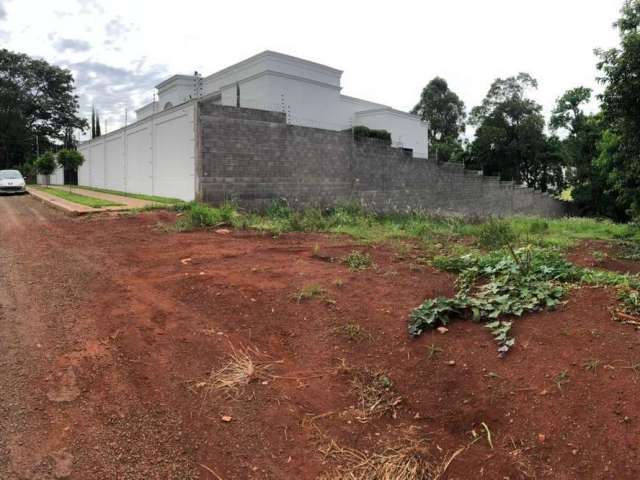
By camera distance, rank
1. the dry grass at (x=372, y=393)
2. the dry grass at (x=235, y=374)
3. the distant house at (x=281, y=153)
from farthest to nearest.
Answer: the distant house at (x=281, y=153) < the dry grass at (x=235, y=374) < the dry grass at (x=372, y=393)

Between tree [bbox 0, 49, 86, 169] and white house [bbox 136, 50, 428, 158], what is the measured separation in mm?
23017

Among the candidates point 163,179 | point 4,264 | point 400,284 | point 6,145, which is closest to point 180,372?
point 400,284

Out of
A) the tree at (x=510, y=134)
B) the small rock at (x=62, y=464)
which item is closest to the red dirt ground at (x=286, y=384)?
the small rock at (x=62, y=464)

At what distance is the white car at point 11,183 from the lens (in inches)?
851

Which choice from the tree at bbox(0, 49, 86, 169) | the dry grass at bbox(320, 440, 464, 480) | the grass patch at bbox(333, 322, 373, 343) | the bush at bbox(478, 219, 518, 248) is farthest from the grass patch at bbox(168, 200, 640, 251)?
the tree at bbox(0, 49, 86, 169)

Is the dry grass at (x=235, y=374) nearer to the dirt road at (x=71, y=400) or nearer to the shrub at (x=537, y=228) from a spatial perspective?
the dirt road at (x=71, y=400)

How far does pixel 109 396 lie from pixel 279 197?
10.3 m

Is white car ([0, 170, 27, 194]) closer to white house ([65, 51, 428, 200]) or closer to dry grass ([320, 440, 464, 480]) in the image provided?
white house ([65, 51, 428, 200])

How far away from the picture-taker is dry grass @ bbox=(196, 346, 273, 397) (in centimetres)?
323

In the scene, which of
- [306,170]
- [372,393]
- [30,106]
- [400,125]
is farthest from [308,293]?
[30,106]

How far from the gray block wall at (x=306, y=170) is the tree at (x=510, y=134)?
812 centimetres

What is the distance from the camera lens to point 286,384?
3305 mm

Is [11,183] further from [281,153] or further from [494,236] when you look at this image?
[494,236]

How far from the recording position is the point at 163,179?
48.3 feet
